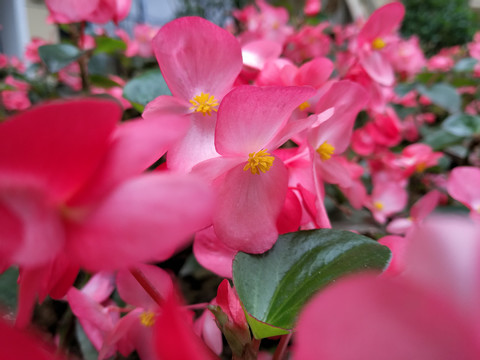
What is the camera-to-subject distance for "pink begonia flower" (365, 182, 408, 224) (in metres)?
0.73

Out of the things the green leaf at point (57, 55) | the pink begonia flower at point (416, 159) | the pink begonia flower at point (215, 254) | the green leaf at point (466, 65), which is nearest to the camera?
the pink begonia flower at point (215, 254)

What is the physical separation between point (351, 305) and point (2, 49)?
4370 mm

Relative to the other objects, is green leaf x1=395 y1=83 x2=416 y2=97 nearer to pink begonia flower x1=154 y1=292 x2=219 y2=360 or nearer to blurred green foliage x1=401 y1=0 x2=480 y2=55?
pink begonia flower x1=154 y1=292 x2=219 y2=360

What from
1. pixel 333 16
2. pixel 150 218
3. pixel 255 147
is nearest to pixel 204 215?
pixel 150 218

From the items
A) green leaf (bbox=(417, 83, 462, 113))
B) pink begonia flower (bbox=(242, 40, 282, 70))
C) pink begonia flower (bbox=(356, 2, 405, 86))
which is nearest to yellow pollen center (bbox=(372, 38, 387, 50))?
pink begonia flower (bbox=(356, 2, 405, 86))

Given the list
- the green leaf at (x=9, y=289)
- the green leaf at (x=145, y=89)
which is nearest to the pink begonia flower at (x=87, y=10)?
the green leaf at (x=145, y=89)

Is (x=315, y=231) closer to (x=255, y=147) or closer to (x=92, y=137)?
(x=255, y=147)

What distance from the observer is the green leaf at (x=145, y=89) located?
1.74ft

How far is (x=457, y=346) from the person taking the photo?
0.13 metres

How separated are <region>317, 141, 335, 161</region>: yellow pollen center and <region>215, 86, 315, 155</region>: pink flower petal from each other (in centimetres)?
11

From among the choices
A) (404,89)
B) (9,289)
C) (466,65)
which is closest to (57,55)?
(9,289)

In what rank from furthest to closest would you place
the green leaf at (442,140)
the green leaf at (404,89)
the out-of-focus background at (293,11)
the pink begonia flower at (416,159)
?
the out-of-focus background at (293,11) < the green leaf at (404,89) < the green leaf at (442,140) < the pink begonia flower at (416,159)

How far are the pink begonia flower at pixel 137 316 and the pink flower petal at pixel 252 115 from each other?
0.45 feet

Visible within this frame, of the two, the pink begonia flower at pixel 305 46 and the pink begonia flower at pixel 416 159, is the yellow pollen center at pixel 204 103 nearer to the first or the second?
the pink begonia flower at pixel 416 159
